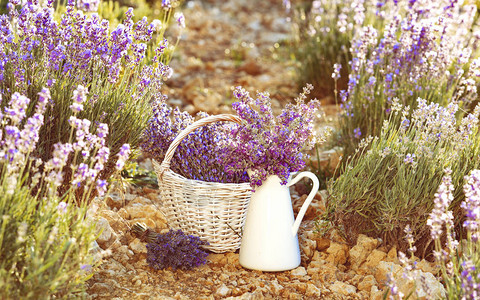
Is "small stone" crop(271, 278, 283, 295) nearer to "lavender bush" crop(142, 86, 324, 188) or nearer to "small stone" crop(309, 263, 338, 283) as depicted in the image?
"small stone" crop(309, 263, 338, 283)

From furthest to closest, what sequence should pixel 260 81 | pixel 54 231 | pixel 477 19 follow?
pixel 260 81 → pixel 477 19 → pixel 54 231

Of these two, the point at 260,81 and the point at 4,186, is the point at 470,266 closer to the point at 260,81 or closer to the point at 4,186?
the point at 4,186

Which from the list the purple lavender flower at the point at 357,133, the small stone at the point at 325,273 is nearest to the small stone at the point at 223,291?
the small stone at the point at 325,273

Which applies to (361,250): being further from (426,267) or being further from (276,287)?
(276,287)

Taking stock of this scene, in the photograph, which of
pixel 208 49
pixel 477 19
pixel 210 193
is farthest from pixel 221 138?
pixel 208 49

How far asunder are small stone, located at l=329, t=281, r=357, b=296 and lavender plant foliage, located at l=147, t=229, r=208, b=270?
2.07ft

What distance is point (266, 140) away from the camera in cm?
286

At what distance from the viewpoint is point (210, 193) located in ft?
9.76

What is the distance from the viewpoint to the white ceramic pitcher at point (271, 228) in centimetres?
295

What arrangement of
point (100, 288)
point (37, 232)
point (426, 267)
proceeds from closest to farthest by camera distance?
point (37, 232) → point (100, 288) → point (426, 267)

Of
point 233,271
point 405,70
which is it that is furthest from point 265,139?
point 405,70

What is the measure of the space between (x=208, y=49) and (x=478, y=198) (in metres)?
5.63

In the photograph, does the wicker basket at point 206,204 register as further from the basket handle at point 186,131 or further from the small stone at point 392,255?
the small stone at point 392,255

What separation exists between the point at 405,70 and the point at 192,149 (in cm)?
158
